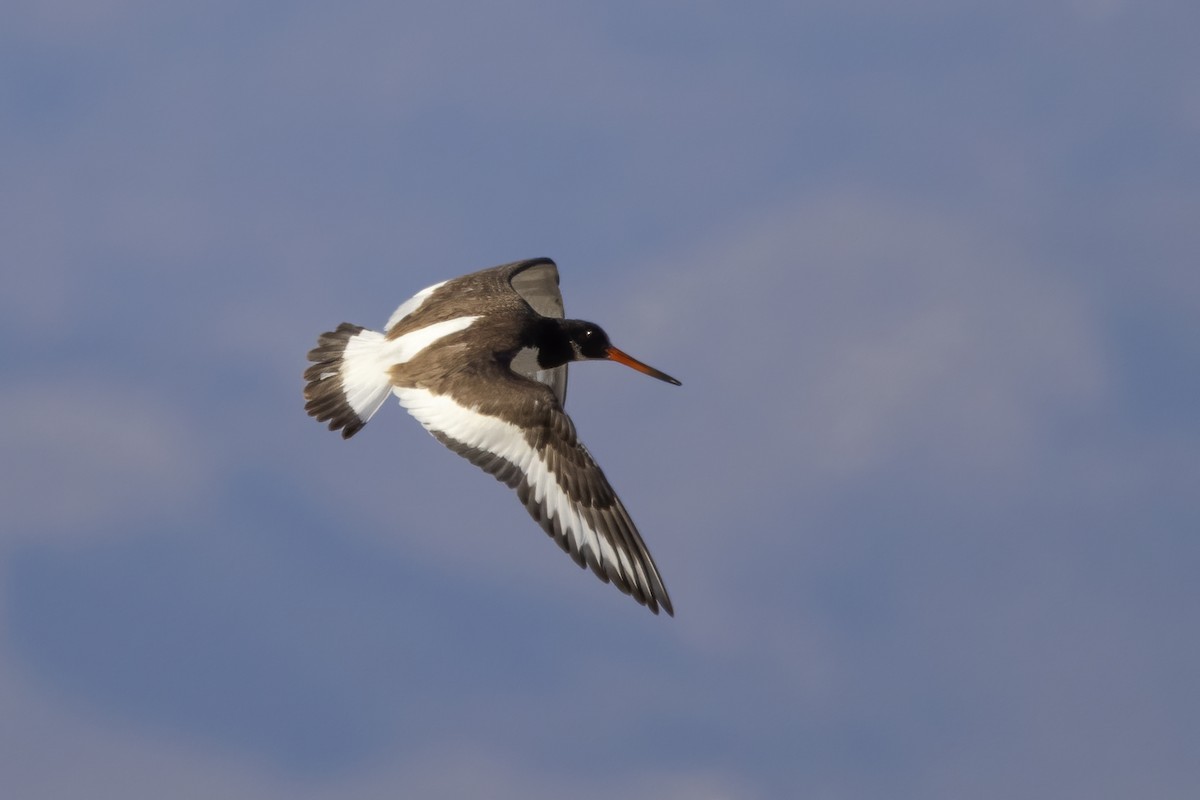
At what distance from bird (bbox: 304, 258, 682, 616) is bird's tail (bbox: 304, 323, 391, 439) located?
0.01 m

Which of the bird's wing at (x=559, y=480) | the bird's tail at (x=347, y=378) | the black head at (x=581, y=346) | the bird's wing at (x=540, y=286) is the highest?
the bird's wing at (x=540, y=286)

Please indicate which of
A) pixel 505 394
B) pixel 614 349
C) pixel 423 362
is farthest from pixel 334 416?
pixel 614 349

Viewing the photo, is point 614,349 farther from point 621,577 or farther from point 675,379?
point 621,577

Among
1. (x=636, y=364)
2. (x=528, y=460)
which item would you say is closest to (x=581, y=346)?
(x=636, y=364)

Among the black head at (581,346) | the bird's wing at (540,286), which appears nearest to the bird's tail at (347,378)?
the black head at (581,346)

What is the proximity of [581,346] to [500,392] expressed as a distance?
2421 millimetres

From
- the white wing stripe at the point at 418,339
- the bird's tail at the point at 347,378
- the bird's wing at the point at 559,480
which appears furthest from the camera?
the white wing stripe at the point at 418,339

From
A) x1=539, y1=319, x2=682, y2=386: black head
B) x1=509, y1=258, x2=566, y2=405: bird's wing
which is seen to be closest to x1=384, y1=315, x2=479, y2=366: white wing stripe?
x1=539, y1=319, x2=682, y2=386: black head

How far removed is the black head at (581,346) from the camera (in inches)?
587

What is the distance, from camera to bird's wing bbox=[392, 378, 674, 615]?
12430 millimetres

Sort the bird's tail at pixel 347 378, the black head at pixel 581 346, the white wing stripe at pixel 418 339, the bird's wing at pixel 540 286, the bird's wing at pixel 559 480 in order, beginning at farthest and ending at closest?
the bird's wing at pixel 540 286, the black head at pixel 581 346, the white wing stripe at pixel 418 339, the bird's tail at pixel 347 378, the bird's wing at pixel 559 480

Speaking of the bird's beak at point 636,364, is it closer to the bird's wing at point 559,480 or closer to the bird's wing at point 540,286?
the bird's wing at point 540,286

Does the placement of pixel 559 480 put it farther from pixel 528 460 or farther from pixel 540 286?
pixel 540 286

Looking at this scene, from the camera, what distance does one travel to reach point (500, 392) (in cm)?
1285
